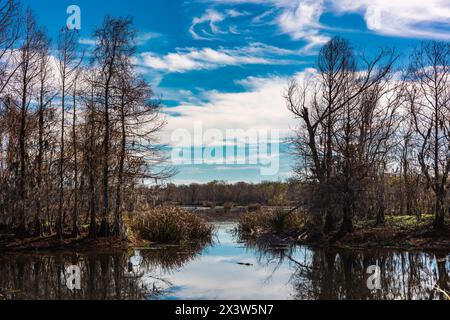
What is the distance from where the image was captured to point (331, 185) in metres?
23.0

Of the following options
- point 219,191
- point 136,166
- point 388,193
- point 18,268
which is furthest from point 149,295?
point 219,191

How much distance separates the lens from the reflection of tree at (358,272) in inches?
468

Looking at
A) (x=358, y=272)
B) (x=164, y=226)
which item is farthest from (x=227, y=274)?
(x=164, y=226)

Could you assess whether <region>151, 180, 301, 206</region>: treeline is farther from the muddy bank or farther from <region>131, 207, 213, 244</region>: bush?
the muddy bank

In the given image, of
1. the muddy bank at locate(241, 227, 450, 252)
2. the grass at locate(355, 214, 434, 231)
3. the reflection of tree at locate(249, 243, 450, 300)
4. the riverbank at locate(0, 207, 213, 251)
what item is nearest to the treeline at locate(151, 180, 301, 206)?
the grass at locate(355, 214, 434, 231)

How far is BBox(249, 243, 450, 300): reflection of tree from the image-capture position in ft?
39.0

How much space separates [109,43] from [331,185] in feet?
41.0

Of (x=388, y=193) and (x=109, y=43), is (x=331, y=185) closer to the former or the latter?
(x=388, y=193)

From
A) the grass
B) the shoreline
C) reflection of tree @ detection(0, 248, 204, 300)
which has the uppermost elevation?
the grass

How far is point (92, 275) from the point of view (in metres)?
14.9

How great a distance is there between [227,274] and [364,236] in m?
9.81

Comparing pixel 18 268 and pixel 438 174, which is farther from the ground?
pixel 438 174

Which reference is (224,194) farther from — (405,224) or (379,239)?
(379,239)

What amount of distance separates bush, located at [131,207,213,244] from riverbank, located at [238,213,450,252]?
4.09m
